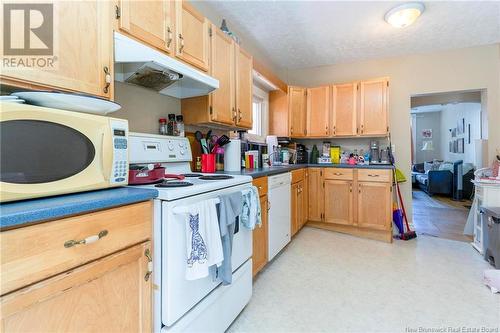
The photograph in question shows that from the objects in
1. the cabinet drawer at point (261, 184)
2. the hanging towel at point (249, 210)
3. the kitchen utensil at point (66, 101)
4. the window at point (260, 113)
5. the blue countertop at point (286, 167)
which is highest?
the window at point (260, 113)

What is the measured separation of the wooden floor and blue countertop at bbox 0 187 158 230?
153 inches

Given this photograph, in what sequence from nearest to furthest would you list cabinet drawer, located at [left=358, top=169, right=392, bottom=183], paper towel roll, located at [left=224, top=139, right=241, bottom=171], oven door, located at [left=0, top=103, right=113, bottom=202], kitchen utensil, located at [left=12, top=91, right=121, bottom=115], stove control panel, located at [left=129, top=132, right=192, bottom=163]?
oven door, located at [left=0, top=103, right=113, bottom=202] < kitchen utensil, located at [left=12, top=91, right=121, bottom=115] < stove control panel, located at [left=129, top=132, right=192, bottom=163] < paper towel roll, located at [left=224, top=139, right=241, bottom=171] < cabinet drawer, located at [left=358, top=169, right=392, bottom=183]

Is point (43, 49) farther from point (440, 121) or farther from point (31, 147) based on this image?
point (440, 121)

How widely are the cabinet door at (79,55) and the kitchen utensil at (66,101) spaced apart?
3.1 inches

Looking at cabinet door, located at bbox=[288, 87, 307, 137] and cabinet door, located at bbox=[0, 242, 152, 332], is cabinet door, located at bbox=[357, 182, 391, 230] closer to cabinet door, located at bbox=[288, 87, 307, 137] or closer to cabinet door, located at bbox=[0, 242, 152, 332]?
cabinet door, located at bbox=[288, 87, 307, 137]

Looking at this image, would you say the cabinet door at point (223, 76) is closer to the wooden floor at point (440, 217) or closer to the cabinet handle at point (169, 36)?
the cabinet handle at point (169, 36)

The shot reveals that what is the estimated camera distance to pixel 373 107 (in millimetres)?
3334

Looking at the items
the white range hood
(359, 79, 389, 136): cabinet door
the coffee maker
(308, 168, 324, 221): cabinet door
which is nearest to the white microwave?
the white range hood

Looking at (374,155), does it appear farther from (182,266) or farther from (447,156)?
(447,156)

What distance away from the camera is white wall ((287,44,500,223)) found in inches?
125

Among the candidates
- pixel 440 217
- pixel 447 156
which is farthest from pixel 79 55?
pixel 447 156

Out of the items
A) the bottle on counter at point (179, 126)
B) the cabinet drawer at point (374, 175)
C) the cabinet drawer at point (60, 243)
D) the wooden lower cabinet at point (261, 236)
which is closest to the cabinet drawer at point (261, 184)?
the wooden lower cabinet at point (261, 236)

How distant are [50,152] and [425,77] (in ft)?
14.3

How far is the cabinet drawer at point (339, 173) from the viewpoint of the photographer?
321 cm
